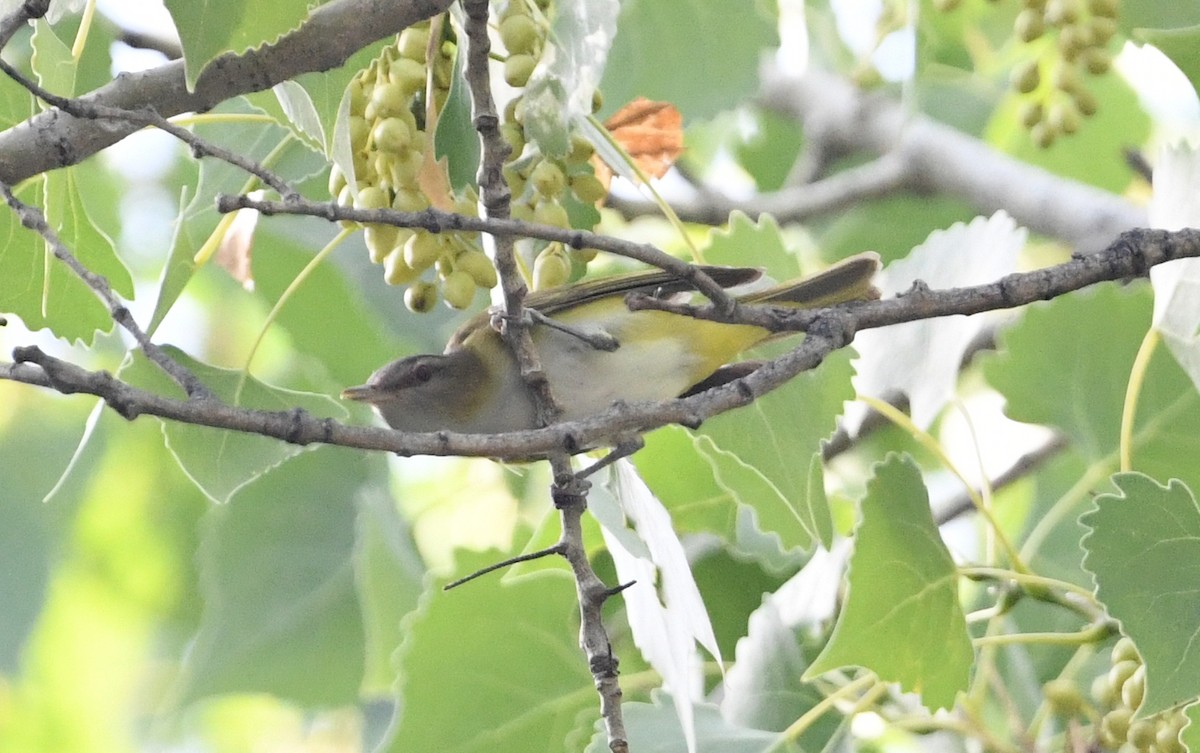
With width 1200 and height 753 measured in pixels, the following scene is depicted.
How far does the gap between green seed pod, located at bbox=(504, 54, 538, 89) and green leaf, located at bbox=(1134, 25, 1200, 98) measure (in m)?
0.92

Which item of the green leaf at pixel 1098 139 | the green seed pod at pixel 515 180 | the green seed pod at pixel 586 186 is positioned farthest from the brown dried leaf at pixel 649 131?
the green leaf at pixel 1098 139

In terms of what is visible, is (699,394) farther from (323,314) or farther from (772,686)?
(323,314)

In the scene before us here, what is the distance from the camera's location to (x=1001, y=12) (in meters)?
3.80

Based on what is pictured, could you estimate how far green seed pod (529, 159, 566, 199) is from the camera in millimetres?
1593

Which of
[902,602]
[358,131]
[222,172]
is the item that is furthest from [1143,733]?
[222,172]

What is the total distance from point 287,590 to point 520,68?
135 cm

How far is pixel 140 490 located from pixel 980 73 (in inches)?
95.9

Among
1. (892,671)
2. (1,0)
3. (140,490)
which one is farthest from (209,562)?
(892,671)

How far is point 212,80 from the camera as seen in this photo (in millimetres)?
1424

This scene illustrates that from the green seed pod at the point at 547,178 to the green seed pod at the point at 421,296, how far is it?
21cm

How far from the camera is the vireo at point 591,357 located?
73.2 inches

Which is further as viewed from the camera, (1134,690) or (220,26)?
(1134,690)

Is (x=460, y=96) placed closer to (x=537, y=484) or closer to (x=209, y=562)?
(x=209, y=562)

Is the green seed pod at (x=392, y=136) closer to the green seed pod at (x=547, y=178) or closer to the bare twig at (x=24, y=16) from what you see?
the green seed pod at (x=547, y=178)
